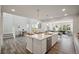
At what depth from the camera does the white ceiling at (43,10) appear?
2.09 m

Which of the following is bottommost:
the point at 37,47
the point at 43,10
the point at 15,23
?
the point at 37,47

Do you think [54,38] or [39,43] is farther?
[54,38]

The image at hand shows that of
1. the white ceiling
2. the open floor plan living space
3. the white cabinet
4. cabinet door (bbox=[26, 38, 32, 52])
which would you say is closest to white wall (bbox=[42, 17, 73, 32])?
the open floor plan living space

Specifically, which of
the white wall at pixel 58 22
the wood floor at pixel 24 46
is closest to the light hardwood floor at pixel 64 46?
the wood floor at pixel 24 46

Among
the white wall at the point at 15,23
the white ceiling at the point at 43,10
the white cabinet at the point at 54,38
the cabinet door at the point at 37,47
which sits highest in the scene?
the white ceiling at the point at 43,10

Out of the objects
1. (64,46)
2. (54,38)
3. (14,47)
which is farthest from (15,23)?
(64,46)

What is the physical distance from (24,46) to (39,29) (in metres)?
0.61

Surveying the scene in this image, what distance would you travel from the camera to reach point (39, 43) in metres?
2.24

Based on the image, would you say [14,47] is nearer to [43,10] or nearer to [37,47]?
[37,47]

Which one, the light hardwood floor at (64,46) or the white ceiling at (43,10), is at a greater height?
the white ceiling at (43,10)

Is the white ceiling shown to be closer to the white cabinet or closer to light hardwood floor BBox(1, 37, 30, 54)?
the white cabinet

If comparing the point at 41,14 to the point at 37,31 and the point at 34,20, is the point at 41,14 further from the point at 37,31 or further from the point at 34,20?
the point at 37,31

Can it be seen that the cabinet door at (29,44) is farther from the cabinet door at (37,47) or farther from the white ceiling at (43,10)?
the white ceiling at (43,10)
